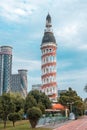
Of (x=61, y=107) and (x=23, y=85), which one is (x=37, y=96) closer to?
(x=61, y=107)

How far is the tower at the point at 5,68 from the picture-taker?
146m

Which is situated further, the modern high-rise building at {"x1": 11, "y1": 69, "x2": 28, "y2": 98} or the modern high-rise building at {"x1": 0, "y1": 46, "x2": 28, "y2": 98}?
the modern high-rise building at {"x1": 11, "y1": 69, "x2": 28, "y2": 98}

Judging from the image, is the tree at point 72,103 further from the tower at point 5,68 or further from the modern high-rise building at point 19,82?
the modern high-rise building at point 19,82

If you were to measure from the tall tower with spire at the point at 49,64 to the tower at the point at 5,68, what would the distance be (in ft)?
147

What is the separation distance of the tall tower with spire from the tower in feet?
147

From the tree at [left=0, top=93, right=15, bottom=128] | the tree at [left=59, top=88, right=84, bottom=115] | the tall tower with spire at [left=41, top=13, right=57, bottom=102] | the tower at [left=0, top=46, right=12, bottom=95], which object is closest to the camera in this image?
the tree at [left=0, top=93, right=15, bottom=128]

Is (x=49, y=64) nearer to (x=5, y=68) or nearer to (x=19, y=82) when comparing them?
(x=5, y=68)

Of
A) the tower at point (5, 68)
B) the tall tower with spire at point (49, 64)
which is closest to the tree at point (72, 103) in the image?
the tall tower with spire at point (49, 64)

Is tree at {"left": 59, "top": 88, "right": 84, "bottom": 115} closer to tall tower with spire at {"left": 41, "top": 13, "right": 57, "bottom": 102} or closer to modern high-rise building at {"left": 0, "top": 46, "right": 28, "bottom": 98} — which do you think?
tall tower with spire at {"left": 41, "top": 13, "right": 57, "bottom": 102}

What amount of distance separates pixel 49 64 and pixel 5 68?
5961cm

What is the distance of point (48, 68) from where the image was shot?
319 ft

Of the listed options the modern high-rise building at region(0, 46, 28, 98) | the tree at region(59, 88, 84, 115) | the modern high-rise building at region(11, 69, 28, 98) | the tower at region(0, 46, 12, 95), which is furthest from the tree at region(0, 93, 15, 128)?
the modern high-rise building at region(11, 69, 28, 98)

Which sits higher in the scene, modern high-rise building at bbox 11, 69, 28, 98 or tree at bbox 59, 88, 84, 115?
modern high-rise building at bbox 11, 69, 28, 98

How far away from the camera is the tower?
14625 cm
